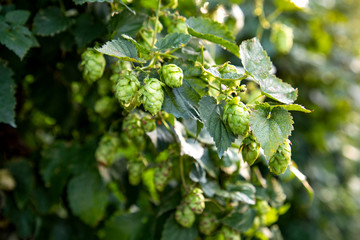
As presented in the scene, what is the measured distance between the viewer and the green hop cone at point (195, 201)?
100 cm

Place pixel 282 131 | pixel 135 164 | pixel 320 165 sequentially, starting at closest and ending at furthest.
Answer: pixel 282 131, pixel 135 164, pixel 320 165

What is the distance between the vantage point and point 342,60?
2.90 meters

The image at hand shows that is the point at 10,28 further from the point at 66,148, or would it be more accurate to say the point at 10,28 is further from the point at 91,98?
the point at 66,148

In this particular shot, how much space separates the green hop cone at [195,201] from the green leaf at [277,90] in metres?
0.37

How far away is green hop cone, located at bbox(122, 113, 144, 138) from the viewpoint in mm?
1030

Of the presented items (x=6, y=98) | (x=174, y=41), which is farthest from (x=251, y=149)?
(x=6, y=98)

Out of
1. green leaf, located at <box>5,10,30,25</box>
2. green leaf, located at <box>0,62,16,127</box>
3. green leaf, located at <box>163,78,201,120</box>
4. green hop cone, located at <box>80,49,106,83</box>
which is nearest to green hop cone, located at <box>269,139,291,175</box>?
green leaf, located at <box>163,78,201,120</box>

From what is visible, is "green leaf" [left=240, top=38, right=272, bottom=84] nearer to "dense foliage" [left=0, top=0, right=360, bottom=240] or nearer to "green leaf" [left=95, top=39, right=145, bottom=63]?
"dense foliage" [left=0, top=0, right=360, bottom=240]

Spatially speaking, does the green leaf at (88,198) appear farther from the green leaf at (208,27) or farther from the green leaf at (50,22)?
the green leaf at (208,27)

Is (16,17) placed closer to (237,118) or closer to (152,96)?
(152,96)

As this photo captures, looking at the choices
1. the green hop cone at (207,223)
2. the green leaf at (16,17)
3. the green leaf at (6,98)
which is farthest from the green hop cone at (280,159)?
the green leaf at (16,17)

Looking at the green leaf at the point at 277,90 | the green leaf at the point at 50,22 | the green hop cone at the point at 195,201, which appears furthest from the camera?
the green leaf at the point at 50,22

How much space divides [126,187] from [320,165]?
1815 millimetres

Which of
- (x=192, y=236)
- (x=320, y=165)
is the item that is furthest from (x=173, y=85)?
(x=320, y=165)
